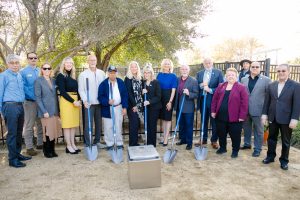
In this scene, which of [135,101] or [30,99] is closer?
[30,99]

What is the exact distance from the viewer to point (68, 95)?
4.75 metres

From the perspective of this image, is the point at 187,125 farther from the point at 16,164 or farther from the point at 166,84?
the point at 16,164

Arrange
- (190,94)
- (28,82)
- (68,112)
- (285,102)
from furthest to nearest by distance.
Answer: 1. (190,94)
2. (68,112)
3. (28,82)
4. (285,102)

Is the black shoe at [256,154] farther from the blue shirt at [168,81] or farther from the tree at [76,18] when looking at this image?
the tree at [76,18]

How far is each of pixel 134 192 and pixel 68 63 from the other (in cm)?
253

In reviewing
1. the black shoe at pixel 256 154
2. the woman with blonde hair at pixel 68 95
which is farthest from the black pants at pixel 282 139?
the woman with blonde hair at pixel 68 95

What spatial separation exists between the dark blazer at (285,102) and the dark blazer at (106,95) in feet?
8.29

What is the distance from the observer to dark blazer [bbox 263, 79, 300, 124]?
4.12 metres

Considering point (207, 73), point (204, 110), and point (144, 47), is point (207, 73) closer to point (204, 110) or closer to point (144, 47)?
point (204, 110)

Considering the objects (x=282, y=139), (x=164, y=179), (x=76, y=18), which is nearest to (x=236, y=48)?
(x=76, y=18)

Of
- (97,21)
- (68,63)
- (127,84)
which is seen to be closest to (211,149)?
(127,84)

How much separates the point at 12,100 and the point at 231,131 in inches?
148

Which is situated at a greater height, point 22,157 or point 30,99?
point 30,99

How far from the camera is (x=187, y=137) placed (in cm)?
538
